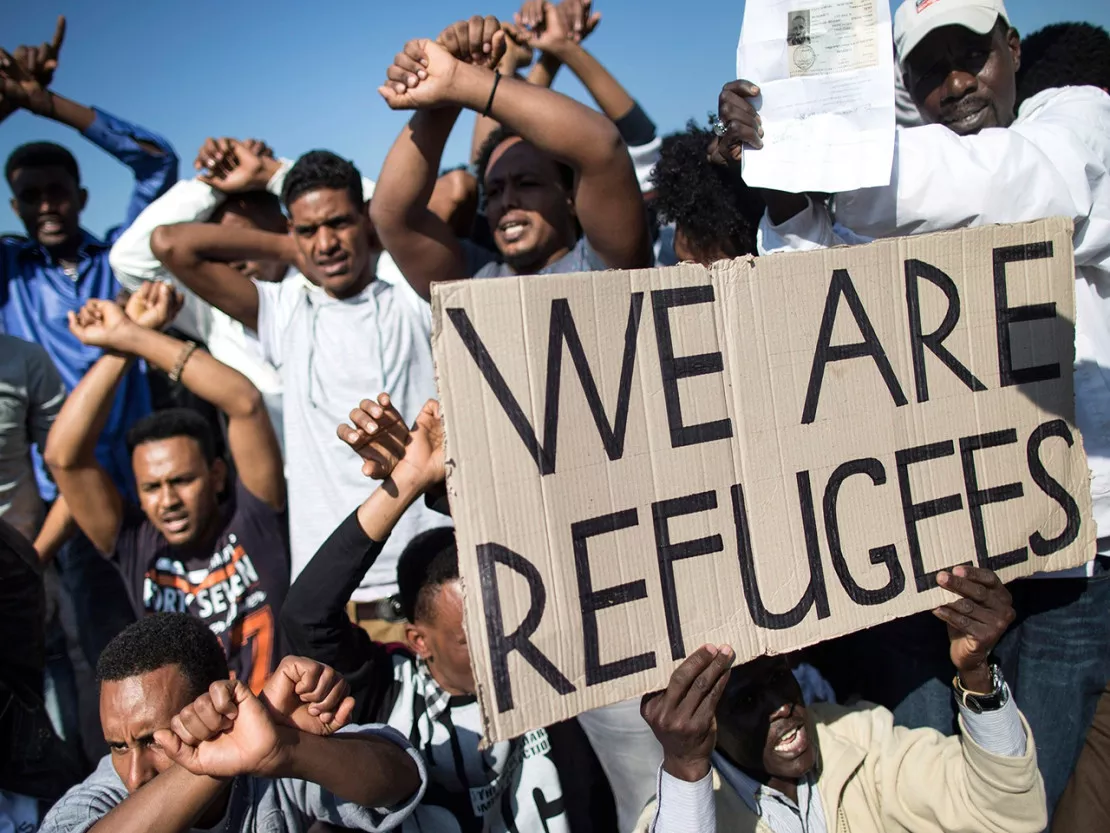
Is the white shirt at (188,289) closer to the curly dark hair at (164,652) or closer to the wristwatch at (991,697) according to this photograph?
the curly dark hair at (164,652)

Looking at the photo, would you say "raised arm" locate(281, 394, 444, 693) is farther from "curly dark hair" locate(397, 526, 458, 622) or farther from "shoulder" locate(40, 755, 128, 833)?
"shoulder" locate(40, 755, 128, 833)

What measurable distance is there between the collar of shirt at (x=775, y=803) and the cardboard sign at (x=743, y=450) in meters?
0.55

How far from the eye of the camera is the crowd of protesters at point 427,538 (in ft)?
6.26

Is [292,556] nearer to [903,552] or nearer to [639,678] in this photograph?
[639,678]

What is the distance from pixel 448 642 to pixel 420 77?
155 cm

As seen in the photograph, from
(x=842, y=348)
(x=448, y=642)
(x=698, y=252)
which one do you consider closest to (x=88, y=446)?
(x=448, y=642)

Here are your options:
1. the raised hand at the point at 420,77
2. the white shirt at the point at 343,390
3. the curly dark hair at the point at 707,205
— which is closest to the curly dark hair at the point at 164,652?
the white shirt at the point at 343,390

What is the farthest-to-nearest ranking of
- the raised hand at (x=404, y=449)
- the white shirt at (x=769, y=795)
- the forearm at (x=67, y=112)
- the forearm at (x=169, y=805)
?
the forearm at (x=67, y=112), the raised hand at (x=404, y=449), the white shirt at (x=769, y=795), the forearm at (x=169, y=805)

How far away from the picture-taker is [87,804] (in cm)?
190

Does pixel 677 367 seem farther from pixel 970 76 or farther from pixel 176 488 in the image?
pixel 176 488

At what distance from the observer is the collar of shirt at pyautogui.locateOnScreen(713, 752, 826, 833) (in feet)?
6.89

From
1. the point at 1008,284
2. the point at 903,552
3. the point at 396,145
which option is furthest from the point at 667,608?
the point at 396,145

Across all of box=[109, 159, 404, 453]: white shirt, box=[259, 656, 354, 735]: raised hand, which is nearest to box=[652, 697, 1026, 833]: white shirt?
box=[259, 656, 354, 735]: raised hand

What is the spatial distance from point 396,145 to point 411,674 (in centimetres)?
160
